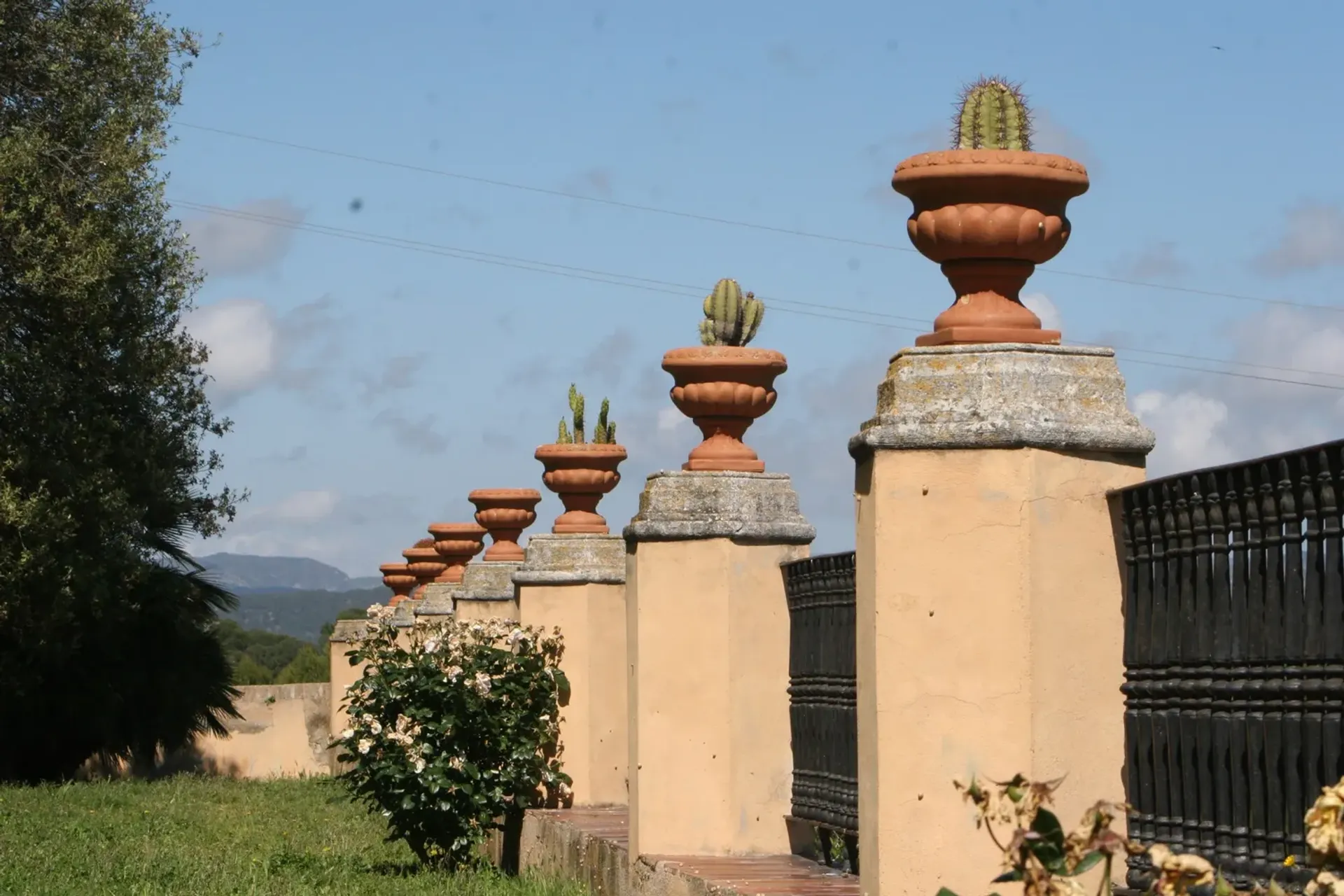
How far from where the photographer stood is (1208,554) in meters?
4.19

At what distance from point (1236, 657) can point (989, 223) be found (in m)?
1.30

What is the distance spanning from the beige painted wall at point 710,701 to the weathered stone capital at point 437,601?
8893 millimetres

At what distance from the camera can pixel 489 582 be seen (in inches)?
562

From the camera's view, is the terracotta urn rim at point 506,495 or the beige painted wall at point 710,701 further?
the terracotta urn rim at point 506,495

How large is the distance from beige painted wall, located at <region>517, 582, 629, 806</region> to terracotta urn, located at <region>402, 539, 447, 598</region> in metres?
8.77

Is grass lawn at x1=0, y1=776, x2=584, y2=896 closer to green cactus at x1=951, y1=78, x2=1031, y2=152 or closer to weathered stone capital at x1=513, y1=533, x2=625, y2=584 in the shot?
weathered stone capital at x1=513, y1=533, x2=625, y2=584

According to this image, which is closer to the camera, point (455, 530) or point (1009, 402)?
point (1009, 402)

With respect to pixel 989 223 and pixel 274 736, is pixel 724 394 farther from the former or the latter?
pixel 274 736

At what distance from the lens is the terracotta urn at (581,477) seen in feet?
37.7

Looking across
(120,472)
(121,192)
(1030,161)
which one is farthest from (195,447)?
(1030,161)

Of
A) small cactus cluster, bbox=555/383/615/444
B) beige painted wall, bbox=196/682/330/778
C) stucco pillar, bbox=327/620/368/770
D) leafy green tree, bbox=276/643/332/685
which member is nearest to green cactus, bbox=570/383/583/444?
small cactus cluster, bbox=555/383/615/444

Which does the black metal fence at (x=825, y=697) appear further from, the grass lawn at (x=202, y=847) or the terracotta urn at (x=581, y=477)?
the terracotta urn at (x=581, y=477)

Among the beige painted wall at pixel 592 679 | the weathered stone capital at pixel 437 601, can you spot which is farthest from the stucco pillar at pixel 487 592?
the beige painted wall at pixel 592 679

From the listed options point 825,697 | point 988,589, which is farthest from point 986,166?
point 825,697
